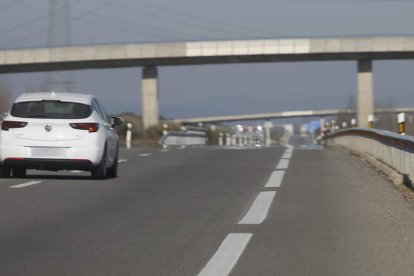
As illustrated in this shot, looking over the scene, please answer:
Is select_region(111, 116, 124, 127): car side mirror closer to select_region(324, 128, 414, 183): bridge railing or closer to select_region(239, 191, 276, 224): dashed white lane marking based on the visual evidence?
select_region(239, 191, 276, 224): dashed white lane marking

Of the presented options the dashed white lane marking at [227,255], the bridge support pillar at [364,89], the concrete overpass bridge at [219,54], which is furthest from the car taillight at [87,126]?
the bridge support pillar at [364,89]

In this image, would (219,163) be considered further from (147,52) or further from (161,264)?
(147,52)

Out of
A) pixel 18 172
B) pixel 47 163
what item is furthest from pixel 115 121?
pixel 47 163

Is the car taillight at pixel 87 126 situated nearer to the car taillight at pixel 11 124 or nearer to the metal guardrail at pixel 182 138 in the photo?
the car taillight at pixel 11 124

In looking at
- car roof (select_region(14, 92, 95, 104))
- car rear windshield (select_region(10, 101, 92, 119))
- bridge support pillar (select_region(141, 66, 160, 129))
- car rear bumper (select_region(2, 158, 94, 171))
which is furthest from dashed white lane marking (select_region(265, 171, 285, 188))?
bridge support pillar (select_region(141, 66, 160, 129))

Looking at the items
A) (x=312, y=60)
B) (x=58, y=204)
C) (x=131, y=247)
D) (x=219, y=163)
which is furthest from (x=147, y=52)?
(x=131, y=247)

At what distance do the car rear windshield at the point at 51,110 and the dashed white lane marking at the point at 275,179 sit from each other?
11.9 ft

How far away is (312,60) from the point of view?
6969cm

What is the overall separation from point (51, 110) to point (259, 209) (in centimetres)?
638

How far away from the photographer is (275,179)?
18984mm

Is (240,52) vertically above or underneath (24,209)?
above

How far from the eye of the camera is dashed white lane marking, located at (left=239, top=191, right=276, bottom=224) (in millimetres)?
12109

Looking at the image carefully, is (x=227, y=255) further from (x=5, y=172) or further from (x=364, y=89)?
(x=364, y=89)

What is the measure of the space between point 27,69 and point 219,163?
5028 centimetres
